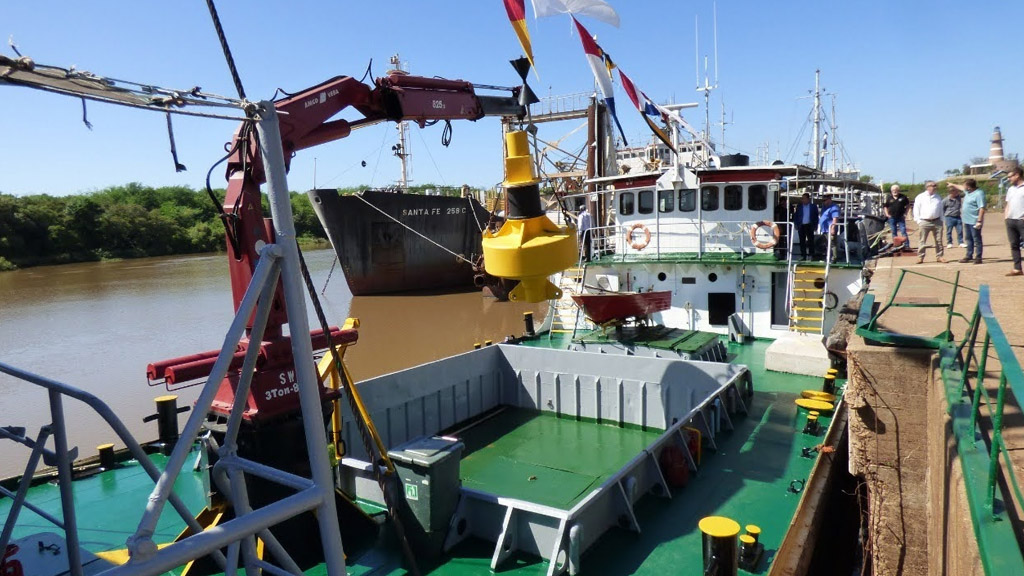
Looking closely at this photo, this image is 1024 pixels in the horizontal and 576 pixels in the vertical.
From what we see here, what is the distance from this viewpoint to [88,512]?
5.94 m

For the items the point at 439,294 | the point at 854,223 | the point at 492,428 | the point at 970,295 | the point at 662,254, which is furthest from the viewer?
the point at 439,294

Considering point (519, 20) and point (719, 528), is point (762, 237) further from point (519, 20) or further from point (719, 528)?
point (719, 528)

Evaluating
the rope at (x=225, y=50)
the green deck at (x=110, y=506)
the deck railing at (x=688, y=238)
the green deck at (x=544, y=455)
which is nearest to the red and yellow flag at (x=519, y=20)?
the rope at (x=225, y=50)

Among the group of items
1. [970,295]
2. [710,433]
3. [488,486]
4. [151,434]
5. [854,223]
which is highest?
[854,223]

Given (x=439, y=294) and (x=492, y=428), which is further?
(x=439, y=294)

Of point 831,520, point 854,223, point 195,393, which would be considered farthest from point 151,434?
point 854,223

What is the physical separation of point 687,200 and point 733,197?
989 mm

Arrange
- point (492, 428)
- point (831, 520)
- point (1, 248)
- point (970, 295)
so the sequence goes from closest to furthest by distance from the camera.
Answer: point (831, 520) → point (970, 295) → point (492, 428) → point (1, 248)

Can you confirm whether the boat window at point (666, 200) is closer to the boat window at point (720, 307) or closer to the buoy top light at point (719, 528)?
the boat window at point (720, 307)

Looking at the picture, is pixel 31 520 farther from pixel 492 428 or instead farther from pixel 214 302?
pixel 214 302

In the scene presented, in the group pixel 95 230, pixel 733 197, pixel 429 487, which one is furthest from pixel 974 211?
pixel 95 230

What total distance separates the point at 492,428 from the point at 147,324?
19.9 metres

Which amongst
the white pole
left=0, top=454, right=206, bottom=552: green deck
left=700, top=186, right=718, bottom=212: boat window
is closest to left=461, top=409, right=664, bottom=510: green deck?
left=0, top=454, right=206, bottom=552: green deck

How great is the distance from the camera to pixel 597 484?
22.7 ft
